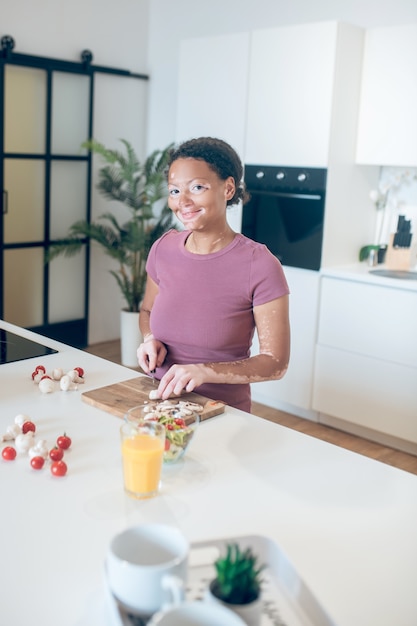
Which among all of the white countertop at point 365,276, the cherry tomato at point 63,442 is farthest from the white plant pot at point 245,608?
the white countertop at point 365,276

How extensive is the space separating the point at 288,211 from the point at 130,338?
56.2 inches

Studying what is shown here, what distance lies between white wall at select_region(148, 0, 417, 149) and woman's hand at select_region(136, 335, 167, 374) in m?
2.49

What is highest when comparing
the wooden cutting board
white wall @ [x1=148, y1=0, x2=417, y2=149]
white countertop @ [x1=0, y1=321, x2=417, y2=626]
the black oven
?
white wall @ [x1=148, y1=0, x2=417, y2=149]

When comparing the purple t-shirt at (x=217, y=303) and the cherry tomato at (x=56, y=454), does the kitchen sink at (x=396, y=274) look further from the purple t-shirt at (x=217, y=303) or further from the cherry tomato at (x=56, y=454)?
the cherry tomato at (x=56, y=454)

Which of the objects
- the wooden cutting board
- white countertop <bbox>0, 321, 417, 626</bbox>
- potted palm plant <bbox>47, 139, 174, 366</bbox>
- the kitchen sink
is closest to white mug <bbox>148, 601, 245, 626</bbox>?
white countertop <bbox>0, 321, 417, 626</bbox>

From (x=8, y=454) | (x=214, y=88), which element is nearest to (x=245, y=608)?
(x=8, y=454)

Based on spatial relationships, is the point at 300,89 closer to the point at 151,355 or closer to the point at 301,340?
the point at 301,340

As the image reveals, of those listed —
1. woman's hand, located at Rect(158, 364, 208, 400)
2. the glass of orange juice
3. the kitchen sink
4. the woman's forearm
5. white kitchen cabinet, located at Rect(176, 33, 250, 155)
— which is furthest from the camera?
white kitchen cabinet, located at Rect(176, 33, 250, 155)

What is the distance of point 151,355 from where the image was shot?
6.05 ft

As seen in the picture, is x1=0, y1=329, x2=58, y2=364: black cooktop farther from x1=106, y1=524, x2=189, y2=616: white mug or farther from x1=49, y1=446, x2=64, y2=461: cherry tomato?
x1=106, y1=524, x2=189, y2=616: white mug

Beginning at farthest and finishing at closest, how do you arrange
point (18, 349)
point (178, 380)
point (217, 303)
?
1. point (18, 349)
2. point (217, 303)
3. point (178, 380)

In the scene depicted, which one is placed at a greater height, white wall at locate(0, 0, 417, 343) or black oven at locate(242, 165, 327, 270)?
white wall at locate(0, 0, 417, 343)

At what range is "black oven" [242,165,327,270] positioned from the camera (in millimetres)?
3637

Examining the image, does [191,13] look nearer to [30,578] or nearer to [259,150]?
[259,150]
